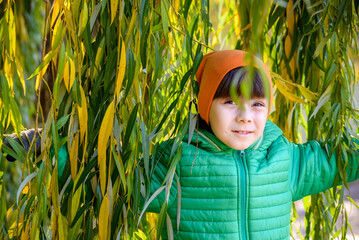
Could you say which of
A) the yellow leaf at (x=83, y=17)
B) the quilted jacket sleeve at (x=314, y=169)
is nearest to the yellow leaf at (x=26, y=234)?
the yellow leaf at (x=83, y=17)

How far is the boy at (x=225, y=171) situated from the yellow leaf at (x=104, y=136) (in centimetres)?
20

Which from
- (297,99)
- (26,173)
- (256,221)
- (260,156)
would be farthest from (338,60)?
(26,173)

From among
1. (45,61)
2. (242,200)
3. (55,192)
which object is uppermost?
(45,61)

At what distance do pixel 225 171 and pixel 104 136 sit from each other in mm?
323

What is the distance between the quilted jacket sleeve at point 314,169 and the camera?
4.01 feet

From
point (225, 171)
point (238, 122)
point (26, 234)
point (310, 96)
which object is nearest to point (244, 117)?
point (238, 122)

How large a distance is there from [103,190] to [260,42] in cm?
55

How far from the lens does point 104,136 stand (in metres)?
0.92

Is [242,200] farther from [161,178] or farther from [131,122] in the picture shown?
[131,122]

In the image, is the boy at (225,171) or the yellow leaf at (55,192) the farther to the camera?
the boy at (225,171)

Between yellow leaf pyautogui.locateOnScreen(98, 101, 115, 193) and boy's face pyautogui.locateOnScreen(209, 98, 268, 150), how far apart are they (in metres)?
0.29

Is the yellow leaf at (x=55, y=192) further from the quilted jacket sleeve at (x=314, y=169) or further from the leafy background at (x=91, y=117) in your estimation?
the quilted jacket sleeve at (x=314, y=169)

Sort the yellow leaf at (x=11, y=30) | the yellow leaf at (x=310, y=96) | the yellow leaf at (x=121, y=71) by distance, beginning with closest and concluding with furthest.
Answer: the yellow leaf at (x=121, y=71) < the yellow leaf at (x=11, y=30) < the yellow leaf at (x=310, y=96)

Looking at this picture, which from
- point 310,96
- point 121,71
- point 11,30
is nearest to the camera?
point 121,71
